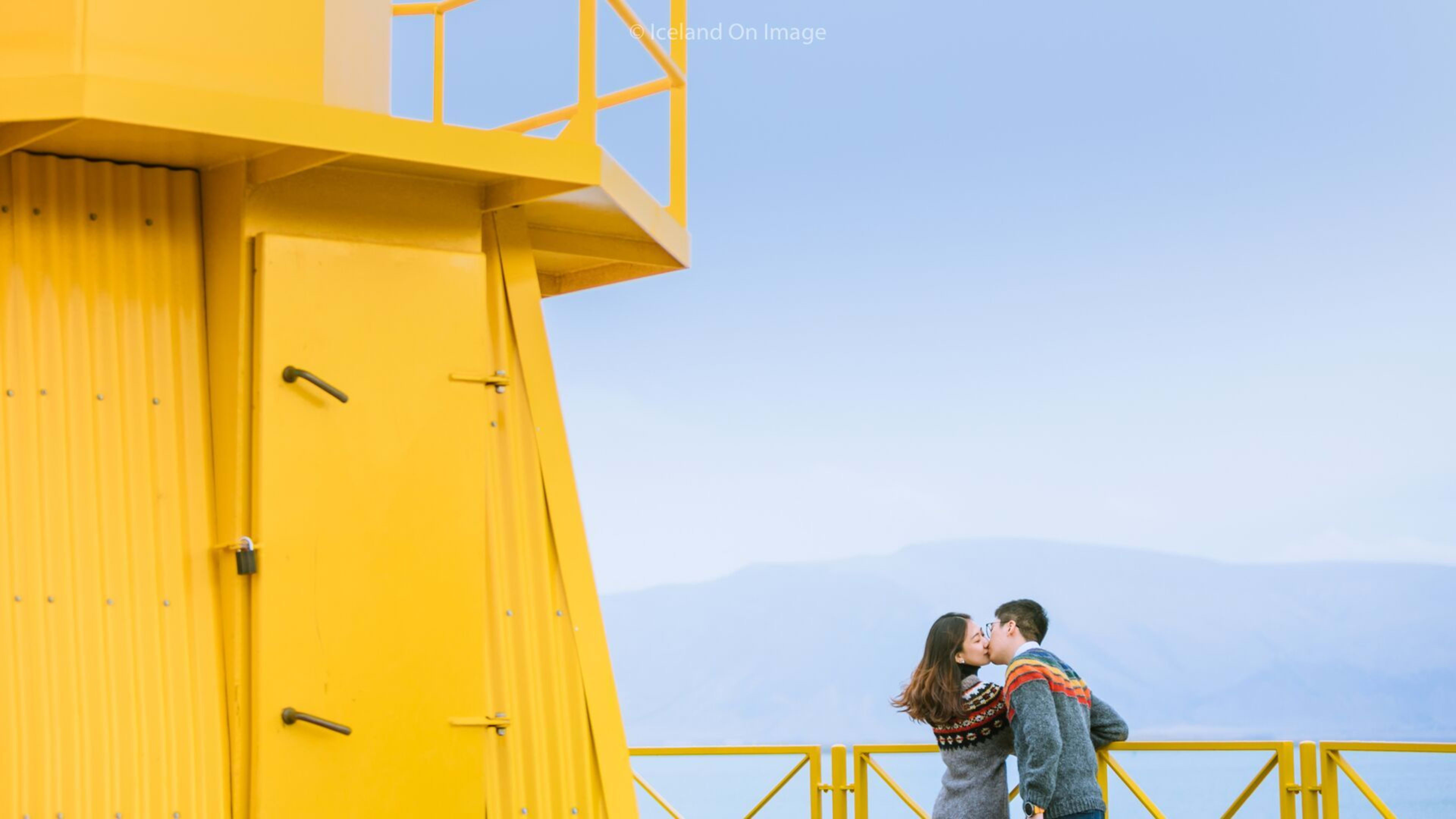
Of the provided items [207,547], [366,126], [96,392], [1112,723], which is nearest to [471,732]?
[207,547]

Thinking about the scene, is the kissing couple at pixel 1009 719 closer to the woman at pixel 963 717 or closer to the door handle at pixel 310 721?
the woman at pixel 963 717

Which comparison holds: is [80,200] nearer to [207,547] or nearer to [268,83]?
[268,83]

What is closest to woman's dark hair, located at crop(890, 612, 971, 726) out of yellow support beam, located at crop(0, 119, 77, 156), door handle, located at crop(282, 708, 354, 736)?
door handle, located at crop(282, 708, 354, 736)

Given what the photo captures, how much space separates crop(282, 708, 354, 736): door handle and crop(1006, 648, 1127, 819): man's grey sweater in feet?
9.58

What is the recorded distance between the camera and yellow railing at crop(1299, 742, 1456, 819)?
8125 millimetres

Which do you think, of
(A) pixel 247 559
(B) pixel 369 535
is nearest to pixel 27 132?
(A) pixel 247 559

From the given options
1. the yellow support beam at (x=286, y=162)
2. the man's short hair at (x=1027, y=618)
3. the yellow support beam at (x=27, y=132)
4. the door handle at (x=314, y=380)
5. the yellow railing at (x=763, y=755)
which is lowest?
the yellow railing at (x=763, y=755)

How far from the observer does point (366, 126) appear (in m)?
5.34

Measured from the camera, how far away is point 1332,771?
8258mm

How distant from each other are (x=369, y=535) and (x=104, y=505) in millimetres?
941

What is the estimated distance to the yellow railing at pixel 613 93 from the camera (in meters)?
6.20

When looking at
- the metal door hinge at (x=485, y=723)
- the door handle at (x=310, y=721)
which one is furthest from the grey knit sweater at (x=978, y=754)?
the door handle at (x=310, y=721)

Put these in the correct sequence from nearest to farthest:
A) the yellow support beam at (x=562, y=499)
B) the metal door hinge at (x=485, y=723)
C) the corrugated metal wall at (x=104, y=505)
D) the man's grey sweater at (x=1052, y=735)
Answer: the corrugated metal wall at (x=104, y=505) → the metal door hinge at (x=485, y=723) → the yellow support beam at (x=562, y=499) → the man's grey sweater at (x=1052, y=735)

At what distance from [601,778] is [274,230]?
2.55 meters
